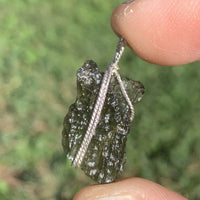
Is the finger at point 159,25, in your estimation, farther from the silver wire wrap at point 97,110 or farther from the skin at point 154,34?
the silver wire wrap at point 97,110

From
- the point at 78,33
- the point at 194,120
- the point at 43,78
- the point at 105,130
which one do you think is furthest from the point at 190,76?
the point at 105,130

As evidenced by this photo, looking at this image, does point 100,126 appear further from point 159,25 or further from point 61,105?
point 61,105

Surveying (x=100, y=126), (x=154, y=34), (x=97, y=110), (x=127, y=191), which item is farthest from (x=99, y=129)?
(x=154, y=34)

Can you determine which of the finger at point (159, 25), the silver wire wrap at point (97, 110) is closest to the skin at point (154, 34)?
the finger at point (159, 25)

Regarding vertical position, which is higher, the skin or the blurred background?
the skin

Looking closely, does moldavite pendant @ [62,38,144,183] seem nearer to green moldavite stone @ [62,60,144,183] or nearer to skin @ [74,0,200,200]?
green moldavite stone @ [62,60,144,183]

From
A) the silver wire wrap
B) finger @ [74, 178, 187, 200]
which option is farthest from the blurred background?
the silver wire wrap
